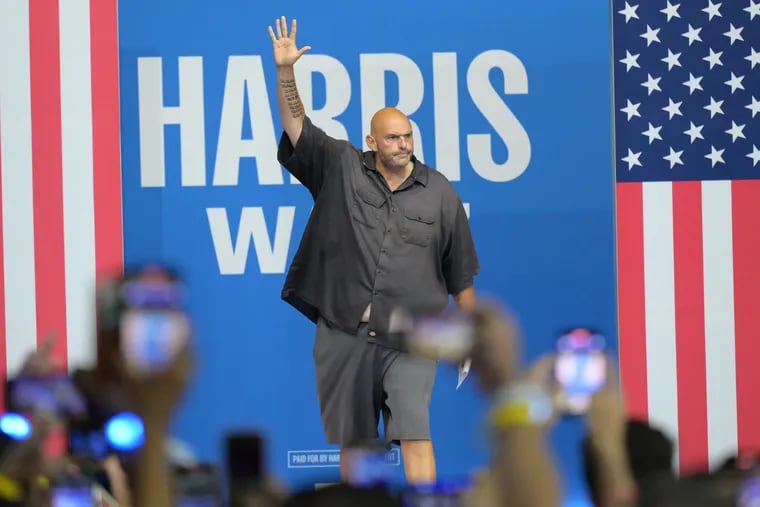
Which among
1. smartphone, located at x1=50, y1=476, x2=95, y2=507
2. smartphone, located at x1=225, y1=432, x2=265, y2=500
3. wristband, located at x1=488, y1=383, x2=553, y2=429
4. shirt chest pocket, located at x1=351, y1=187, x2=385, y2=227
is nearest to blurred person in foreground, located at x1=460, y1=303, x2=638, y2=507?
wristband, located at x1=488, y1=383, x2=553, y2=429

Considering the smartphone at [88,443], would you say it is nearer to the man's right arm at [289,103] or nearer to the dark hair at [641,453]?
the dark hair at [641,453]

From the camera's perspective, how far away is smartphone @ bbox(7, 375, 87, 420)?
0.92 m

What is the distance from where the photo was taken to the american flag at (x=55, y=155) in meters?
4.99

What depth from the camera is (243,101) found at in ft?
16.4

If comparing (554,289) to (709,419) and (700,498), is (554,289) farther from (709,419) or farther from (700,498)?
(700,498)

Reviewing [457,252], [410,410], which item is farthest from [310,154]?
[410,410]

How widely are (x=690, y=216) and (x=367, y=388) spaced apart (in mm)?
1641

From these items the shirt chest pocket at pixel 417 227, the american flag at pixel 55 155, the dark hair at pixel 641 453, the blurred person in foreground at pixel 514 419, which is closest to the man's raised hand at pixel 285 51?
the shirt chest pocket at pixel 417 227

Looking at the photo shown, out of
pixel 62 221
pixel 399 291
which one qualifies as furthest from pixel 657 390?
pixel 62 221

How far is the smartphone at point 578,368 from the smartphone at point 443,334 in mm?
111

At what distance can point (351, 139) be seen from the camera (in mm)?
5012

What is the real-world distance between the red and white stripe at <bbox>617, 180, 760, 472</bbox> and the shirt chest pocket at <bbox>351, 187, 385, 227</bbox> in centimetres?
121

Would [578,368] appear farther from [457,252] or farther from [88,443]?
[457,252]

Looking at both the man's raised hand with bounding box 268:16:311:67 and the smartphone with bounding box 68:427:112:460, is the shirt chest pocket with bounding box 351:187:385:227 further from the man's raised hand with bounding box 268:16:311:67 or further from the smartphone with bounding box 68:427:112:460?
the smartphone with bounding box 68:427:112:460
